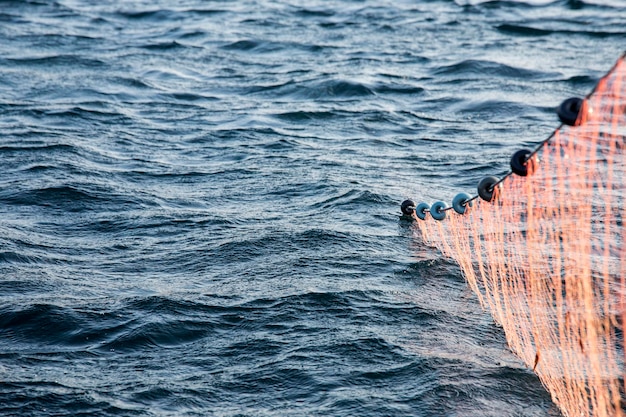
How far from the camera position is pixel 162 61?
72.6 ft

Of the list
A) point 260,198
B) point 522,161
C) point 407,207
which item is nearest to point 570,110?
point 522,161

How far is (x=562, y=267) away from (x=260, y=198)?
4488 millimetres

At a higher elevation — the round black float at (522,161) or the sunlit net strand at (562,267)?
the round black float at (522,161)

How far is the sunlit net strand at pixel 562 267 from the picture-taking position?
8320 millimetres

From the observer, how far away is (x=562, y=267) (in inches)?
425

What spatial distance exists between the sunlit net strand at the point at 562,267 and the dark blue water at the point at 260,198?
0.25 metres

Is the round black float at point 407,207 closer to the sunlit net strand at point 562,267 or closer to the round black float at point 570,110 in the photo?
the sunlit net strand at point 562,267

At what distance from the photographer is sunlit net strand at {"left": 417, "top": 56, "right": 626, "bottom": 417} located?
8.32 m

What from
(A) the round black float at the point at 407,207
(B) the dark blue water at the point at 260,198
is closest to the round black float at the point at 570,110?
(B) the dark blue water at the point at 260,198

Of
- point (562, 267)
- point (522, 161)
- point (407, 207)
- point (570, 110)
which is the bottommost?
point (562, 267)

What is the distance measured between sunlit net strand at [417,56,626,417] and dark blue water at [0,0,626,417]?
25cm

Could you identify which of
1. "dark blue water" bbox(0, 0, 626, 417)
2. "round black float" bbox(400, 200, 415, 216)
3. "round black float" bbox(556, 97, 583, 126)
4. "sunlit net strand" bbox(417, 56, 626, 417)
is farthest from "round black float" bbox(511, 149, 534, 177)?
"round black float" bbox(400, 200, 415, 216)

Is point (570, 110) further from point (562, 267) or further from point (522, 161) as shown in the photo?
point (562, 267)

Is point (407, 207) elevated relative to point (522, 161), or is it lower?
lower
